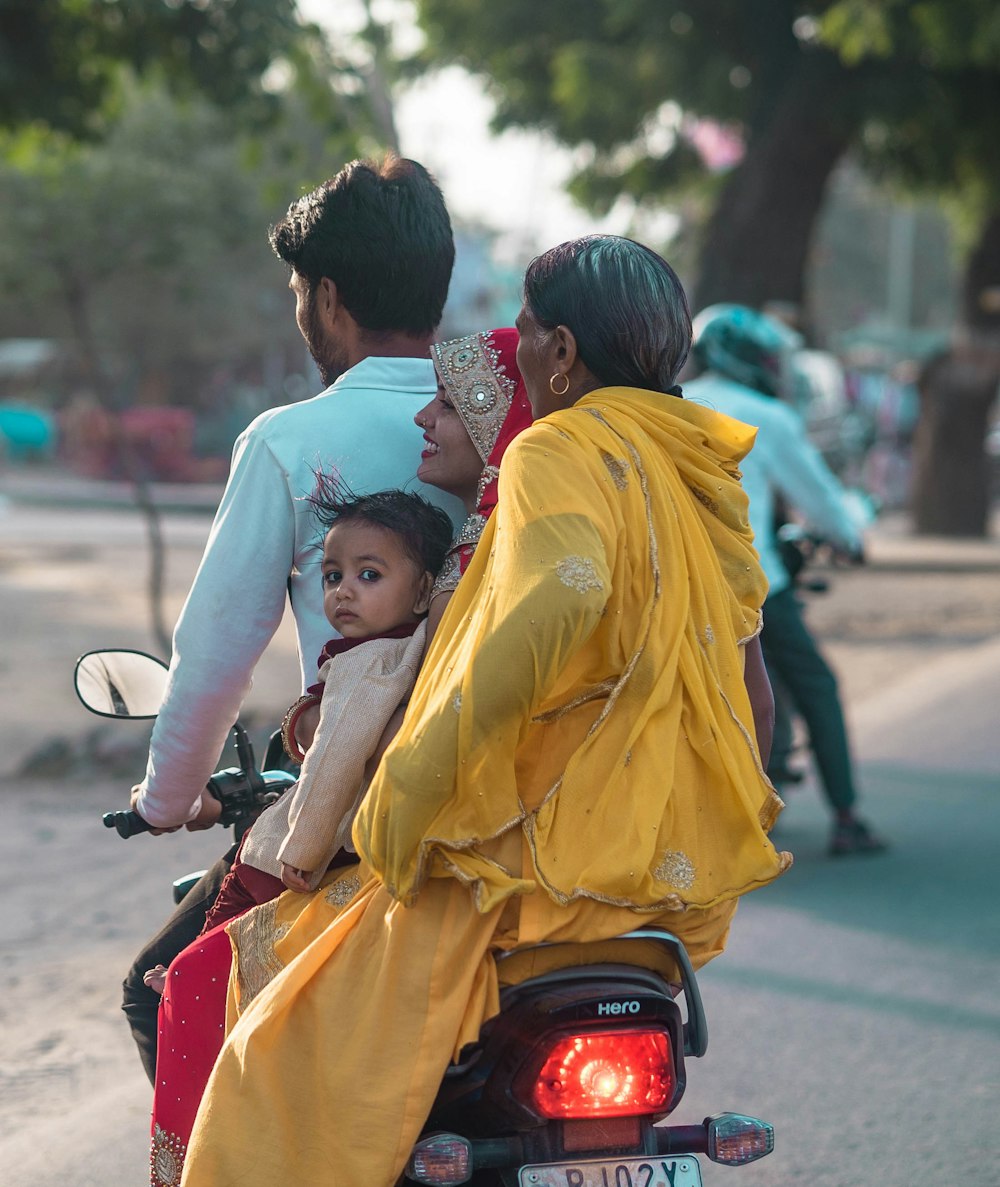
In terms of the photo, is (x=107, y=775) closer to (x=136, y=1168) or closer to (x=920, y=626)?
(x=136, y=1168)

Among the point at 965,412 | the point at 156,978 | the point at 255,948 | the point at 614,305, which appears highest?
the point at 614,305

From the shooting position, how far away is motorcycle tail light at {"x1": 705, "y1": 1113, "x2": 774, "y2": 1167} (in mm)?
2221

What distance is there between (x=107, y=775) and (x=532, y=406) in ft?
18.2

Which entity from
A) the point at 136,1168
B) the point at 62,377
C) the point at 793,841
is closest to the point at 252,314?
the point at 62,377

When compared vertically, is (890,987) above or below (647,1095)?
below

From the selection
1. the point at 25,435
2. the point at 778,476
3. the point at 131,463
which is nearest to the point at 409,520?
the point at 778,476

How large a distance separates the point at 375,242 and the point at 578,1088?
4.16ft

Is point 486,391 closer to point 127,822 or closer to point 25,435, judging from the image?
point 127,822

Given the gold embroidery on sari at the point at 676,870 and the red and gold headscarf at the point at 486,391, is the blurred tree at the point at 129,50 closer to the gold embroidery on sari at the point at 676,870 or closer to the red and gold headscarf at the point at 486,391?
the red and gold headscarf at the point at 486,391

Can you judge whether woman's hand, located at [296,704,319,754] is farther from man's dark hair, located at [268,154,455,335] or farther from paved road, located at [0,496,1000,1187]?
paved road, located at [0,496,1000,1187]

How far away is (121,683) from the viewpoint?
2.69 meters

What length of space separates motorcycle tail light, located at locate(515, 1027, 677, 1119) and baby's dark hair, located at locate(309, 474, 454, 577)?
0.66 meters

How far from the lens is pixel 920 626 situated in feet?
42.4

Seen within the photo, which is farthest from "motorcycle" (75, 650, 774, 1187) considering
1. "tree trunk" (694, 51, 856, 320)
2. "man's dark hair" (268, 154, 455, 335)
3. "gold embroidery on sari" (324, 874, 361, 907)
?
"tree trunk" (694, 51, 856, 320)
